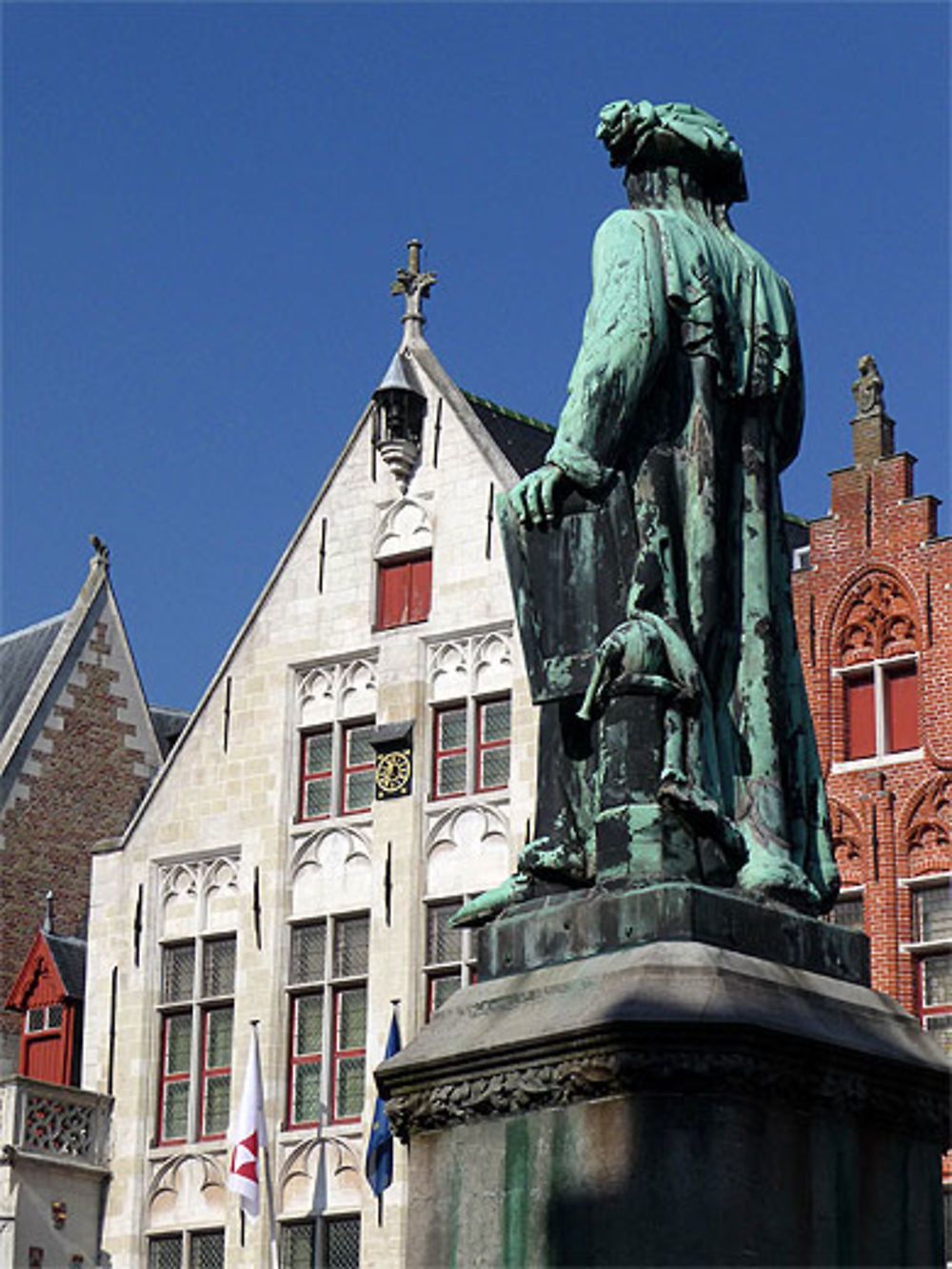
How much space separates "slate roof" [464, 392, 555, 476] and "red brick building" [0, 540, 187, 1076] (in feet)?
26.2

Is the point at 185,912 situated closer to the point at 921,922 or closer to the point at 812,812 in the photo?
the point at 921,922

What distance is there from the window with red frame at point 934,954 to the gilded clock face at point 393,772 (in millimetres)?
6260

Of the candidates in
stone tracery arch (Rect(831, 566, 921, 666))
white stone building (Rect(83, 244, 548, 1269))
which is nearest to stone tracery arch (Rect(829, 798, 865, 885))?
stone tracery arch (Rect(831, 566, 921, 666))

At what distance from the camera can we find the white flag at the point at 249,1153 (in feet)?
90.9

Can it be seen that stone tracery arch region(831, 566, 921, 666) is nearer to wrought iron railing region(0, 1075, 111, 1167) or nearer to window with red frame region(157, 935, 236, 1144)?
window with red frame region(157, 935, 236, 1144)

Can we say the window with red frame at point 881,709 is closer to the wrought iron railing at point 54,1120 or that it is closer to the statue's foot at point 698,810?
the wrought iron railing at point 54,1120

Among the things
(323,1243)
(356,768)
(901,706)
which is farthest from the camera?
(356,768)

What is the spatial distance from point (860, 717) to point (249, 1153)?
789cm

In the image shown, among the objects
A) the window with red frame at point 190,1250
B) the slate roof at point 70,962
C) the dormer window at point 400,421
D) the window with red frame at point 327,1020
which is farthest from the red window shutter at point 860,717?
the slate roof at point 70,962

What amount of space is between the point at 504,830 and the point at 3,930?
338 inches

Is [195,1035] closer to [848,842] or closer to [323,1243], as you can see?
[323,1243]

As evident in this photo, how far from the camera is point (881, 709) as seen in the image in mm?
26312

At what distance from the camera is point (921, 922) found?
25375mm

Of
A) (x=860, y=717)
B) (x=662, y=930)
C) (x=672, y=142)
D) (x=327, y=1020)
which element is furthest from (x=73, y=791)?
(x=662, y=930)
